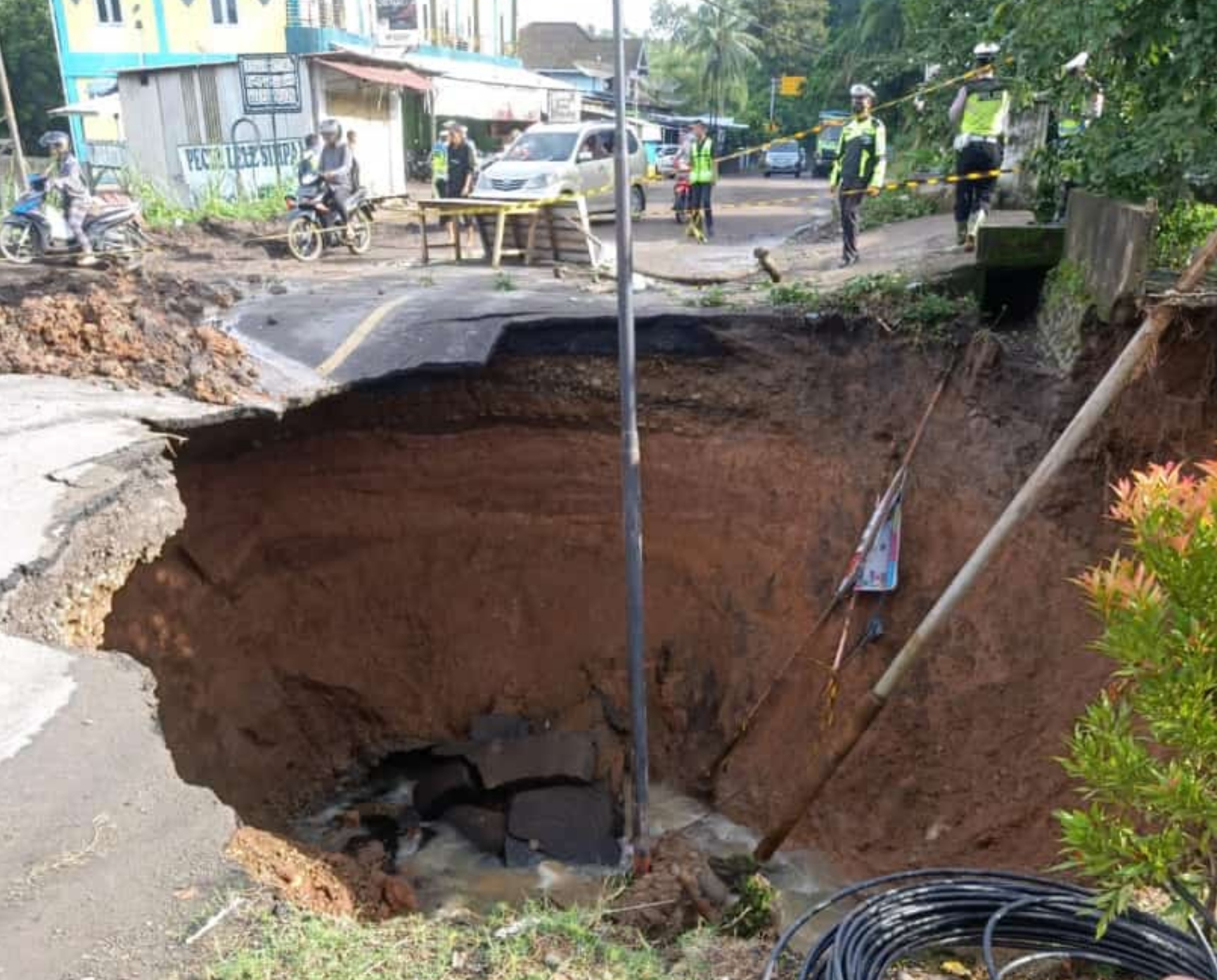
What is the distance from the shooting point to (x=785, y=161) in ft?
107

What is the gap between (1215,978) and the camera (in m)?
3.23

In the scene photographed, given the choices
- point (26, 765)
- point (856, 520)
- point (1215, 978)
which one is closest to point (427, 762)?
point (856, 520)

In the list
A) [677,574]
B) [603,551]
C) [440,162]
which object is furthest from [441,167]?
[677,574]

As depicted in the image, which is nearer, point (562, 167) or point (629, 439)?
point (629, 439)

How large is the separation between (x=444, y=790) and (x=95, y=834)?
470 centimetres

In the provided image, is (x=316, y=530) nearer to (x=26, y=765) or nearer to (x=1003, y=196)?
(x=26, y=765)

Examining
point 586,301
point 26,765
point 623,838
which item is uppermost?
point 586,301

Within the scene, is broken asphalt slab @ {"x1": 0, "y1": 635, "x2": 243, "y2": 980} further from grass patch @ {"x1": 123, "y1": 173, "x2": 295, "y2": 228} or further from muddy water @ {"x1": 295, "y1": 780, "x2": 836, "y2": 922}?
grass patch @ {"x1": 123, "y1": 173, "x2": 295, "y2": 228}

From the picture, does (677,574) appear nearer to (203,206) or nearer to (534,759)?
(534,759)

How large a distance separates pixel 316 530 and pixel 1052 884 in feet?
19.3

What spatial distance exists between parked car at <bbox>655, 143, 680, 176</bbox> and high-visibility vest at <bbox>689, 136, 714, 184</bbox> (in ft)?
24.2

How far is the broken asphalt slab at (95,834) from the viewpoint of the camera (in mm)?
2812

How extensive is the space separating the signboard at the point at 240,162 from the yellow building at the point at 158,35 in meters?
6.31

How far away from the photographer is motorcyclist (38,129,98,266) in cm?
1206
